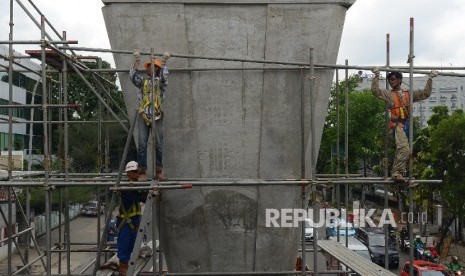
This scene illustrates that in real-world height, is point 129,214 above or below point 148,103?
below

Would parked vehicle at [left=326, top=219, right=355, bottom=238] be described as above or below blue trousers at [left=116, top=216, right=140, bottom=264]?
below

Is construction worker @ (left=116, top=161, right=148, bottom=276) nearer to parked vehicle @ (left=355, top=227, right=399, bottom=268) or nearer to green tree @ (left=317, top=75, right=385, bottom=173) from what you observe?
parked vehicle @ (left=355, top=227, right=399, bottom=268)

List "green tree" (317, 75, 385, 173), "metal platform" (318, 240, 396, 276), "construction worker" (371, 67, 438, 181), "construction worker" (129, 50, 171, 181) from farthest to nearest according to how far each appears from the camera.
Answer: "green tree" (317, 75, 385, 173) → "metal platform" (318, 240, 396, 276) → "construction worker" (371, 67, 438, 181) → "construction worker" (129, 50, 171, 181)

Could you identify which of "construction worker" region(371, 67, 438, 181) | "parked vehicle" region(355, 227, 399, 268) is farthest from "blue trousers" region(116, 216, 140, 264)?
"parked vehicle" region(355, 227, 399, 268)

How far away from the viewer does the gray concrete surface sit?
6984 millimetres

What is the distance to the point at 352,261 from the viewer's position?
27.4ft

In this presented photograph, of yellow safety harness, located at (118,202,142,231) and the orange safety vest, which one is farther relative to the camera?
the orange safety vest

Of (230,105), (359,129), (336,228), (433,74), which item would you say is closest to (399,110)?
(433,74)

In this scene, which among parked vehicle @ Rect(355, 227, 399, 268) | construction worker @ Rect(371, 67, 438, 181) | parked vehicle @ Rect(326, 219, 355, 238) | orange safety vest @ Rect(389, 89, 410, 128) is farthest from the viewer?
parked vehicle @ Rect(355, 227, 399, 268)

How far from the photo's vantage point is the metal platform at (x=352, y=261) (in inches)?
297

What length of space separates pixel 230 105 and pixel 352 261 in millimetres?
3277

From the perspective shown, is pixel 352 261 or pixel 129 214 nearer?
pixel 129 214

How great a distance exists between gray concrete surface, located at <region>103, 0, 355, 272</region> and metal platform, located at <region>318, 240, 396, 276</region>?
129 cm

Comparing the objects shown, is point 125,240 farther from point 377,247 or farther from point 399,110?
point 377,247
